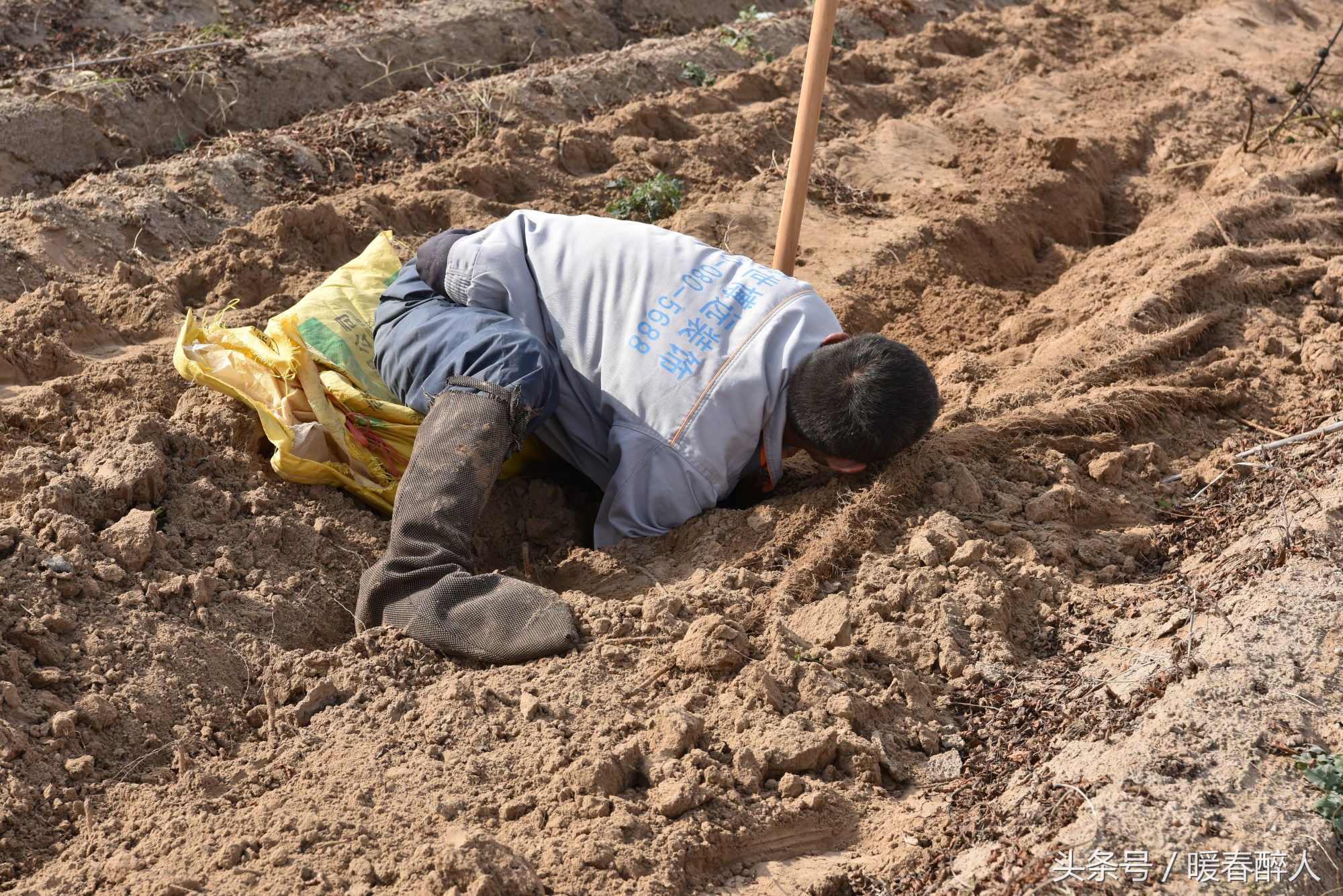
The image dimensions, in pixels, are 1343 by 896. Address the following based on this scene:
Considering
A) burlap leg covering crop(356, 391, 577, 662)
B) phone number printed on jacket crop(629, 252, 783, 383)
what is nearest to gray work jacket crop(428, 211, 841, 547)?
phone number printed on jacket crop(629, 252, 783, 383)

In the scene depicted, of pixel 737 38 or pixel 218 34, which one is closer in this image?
pixel 218 34

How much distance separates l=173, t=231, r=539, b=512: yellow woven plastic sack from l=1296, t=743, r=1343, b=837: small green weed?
7.15 feet

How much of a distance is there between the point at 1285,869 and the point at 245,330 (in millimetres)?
2974

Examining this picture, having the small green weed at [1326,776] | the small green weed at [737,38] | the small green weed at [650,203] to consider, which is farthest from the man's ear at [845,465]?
the small green weed at [737,38]

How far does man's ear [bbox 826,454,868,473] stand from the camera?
2941 mm

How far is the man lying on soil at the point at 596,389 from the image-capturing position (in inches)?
107

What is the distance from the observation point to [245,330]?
3.35 m

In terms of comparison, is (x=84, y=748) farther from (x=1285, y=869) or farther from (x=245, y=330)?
(x=1285, y=869)

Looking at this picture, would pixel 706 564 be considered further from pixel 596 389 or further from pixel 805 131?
pixel 805 131

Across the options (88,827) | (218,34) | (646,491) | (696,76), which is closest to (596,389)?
(646,491)

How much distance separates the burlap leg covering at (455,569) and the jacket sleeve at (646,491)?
1.09 ft

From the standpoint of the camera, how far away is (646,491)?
3.01m

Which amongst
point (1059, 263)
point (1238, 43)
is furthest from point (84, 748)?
point (1238, 43)

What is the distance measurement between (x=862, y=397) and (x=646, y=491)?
2.11 ft
